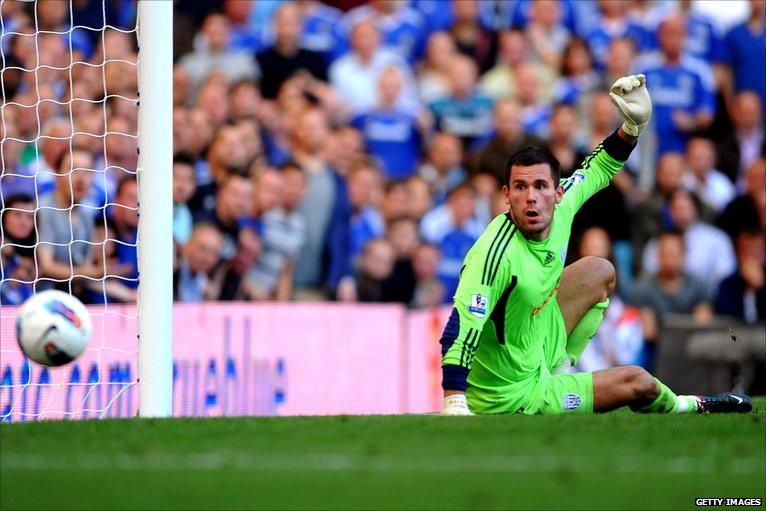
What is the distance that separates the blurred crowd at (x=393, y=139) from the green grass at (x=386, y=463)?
4.56 metres

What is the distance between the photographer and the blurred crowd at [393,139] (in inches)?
481

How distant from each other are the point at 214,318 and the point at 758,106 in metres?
7.13

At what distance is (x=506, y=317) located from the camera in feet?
26.0

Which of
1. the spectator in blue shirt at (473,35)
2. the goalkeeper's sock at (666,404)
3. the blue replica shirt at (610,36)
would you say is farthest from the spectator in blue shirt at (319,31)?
the goalkeeper's sock at (666,404)

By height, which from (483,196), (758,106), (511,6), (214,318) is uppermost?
(511,6)

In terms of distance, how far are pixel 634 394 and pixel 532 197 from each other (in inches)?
49.4

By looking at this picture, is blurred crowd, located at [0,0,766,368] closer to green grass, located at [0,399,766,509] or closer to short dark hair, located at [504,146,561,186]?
short dark hair, located at [504,146,561,186]

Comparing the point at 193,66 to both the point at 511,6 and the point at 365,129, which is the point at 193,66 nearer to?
the point at 365,129

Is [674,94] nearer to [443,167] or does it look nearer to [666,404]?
[443,167]

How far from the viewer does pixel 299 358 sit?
1216 centimetres

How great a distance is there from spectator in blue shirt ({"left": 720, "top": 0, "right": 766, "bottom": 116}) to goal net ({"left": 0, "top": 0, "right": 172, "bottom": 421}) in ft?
22.8

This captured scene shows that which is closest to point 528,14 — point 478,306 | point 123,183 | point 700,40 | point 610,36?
point 610,36

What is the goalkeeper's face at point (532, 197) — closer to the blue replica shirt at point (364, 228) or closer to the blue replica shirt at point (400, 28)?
the blue replica shirt at point (364, 228)

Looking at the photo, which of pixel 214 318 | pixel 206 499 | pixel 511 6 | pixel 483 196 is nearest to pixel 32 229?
pixel 214 318
